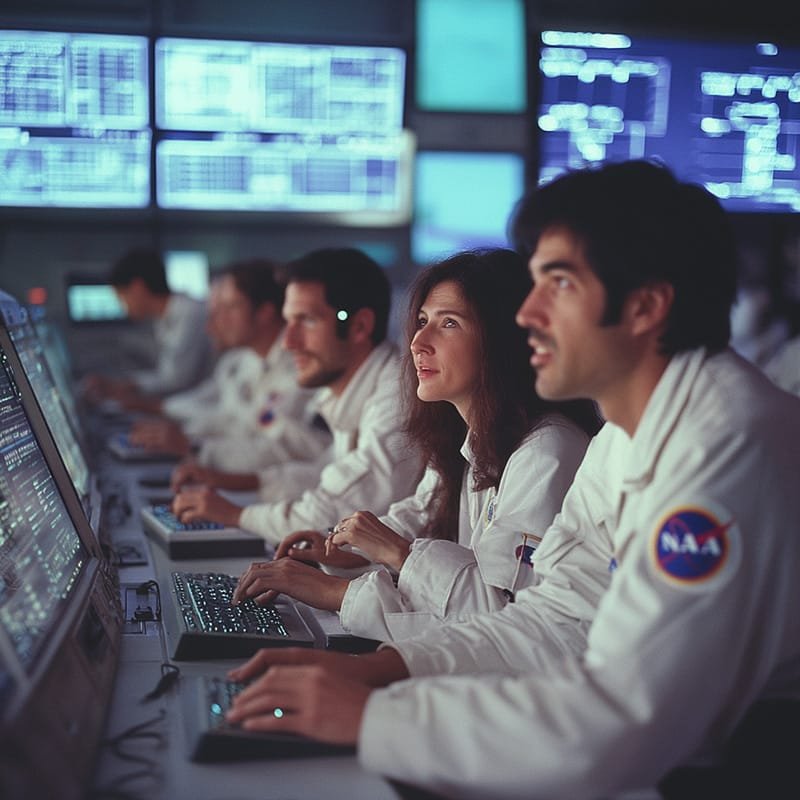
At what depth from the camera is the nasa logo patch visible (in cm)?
101

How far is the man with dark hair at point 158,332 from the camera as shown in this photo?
4.65 meters

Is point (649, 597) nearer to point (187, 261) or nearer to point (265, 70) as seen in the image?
point (265, 70)

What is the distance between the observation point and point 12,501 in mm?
1322

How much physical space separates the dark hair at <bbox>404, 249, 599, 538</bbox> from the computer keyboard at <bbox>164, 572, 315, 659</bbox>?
396mm

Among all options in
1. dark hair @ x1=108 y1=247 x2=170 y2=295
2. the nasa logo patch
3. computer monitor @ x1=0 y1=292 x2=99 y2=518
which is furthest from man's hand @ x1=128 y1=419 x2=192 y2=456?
the nasa logo patch

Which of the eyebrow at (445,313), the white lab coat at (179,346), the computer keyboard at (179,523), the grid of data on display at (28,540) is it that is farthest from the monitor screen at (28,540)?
the white lab coat at (179,346)

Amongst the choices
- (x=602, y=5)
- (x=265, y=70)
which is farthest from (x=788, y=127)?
(x=265, y=70)

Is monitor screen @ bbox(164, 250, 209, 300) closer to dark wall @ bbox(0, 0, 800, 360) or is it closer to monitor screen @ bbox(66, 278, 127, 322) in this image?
dark wall @ bbox(0, 0, 800, 360)

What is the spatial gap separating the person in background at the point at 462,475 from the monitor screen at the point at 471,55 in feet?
10.0

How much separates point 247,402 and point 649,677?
315 centimetres

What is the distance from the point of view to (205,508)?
7.56ft

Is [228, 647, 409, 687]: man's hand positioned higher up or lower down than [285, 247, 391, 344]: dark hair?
lower down

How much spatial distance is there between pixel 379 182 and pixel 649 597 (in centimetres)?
391

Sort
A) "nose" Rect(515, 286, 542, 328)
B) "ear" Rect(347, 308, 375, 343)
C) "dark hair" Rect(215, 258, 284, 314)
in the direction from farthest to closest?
"dark hair" Rect(215, 258, 284, 314)
"ear" Rect(347, 308, 375, 343)
"nose" Rect(515, 286, 542, 328)
